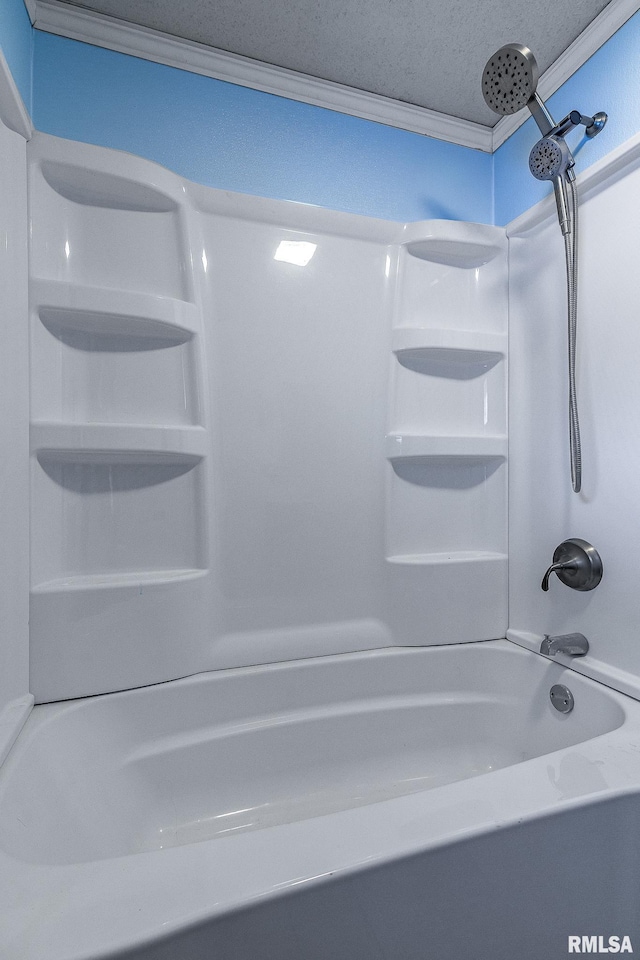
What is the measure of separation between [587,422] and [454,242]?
0.63m

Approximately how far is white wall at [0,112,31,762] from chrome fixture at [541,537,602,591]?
1.14 m

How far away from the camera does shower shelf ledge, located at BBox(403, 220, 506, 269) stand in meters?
1.36

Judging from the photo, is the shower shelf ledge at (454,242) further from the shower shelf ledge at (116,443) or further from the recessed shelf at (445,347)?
the shower shelf ledge at (116,443)

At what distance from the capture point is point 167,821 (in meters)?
1.07

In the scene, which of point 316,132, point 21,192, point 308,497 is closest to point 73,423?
point 21,192

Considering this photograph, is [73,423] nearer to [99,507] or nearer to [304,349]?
[99,507]

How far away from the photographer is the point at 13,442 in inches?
37.4

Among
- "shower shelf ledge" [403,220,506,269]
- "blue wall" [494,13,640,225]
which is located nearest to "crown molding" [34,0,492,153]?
"blue wall" [494,13,640,225]

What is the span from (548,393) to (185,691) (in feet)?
4.01

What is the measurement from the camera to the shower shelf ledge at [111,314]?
1054 millimetres

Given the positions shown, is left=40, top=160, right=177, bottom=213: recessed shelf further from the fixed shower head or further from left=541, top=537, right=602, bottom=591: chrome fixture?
left=541, top=537, right=602, bottom=591: chrome fixture
